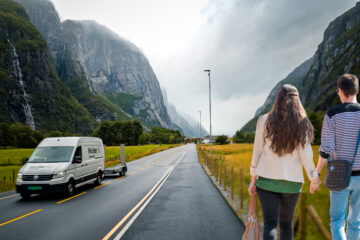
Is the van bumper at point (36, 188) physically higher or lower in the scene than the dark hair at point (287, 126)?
lower

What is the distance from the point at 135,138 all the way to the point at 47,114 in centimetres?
4700

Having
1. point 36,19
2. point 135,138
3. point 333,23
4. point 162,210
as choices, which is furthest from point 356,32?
point 36,19

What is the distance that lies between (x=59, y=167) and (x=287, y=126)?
9134 millimetres

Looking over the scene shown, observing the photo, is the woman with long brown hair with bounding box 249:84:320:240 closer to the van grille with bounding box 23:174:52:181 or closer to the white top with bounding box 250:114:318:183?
the white top with bounding box 250:114:318:183

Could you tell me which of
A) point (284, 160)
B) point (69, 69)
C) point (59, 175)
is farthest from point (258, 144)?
point (69, 69)

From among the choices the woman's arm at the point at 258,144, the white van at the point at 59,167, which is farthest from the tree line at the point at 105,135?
the woman's arm at the point at 258,144

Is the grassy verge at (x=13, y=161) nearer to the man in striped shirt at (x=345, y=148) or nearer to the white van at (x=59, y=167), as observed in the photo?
the white van at (x=59, y=167)

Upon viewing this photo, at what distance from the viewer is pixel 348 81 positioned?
320 cm

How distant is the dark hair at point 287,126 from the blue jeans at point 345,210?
2.60ft

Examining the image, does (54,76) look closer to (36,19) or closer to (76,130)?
(76,130)

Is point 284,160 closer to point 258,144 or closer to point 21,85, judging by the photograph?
point 258,144

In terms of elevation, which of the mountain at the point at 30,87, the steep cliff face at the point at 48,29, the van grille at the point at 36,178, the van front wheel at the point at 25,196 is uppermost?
the steep cliff face at the point at 48,29

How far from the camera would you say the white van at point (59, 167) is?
9328mm

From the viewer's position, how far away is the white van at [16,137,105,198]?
30.6 feet
